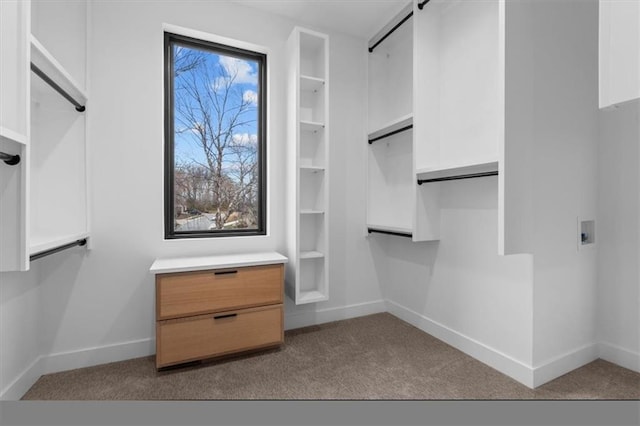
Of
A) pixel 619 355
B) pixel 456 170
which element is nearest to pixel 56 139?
pixel 456 170

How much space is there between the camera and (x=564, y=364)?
→ 74.7 inches

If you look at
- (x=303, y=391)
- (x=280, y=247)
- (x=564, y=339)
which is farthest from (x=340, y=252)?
(x=564, y=339)

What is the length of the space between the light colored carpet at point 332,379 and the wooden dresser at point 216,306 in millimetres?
135

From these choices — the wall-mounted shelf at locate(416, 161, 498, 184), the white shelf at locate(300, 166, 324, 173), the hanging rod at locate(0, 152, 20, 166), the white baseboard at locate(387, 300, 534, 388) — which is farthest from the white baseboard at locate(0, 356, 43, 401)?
the wall-mounted shelf at locate(416, 161, 498, 184)

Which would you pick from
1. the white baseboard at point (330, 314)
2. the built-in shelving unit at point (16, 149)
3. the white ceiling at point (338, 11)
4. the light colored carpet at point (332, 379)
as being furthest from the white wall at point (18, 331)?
the white ceiling at point (338, 11)

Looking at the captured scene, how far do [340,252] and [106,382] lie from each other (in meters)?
1.89

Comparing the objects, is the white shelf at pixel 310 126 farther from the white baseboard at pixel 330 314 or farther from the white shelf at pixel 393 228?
the white baseboard at pixel 330 314

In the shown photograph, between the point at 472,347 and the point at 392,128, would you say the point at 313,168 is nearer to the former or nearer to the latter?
the point at 392,128

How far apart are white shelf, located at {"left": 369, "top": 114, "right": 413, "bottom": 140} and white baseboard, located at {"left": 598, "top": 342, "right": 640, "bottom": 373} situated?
2.00m

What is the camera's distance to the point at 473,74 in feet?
7.04

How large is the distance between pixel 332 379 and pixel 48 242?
1.68m

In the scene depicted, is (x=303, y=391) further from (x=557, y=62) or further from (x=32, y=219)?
(x=557, y=62)

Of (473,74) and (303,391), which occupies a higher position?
(473,74)

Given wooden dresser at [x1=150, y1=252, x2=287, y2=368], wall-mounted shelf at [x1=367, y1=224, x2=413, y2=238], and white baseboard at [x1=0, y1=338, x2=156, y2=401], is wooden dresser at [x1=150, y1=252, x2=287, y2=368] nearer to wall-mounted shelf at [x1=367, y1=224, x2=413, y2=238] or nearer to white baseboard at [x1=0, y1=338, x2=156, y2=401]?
white baseboard at [x1=0, y1=338, x2=156, y2=401]
